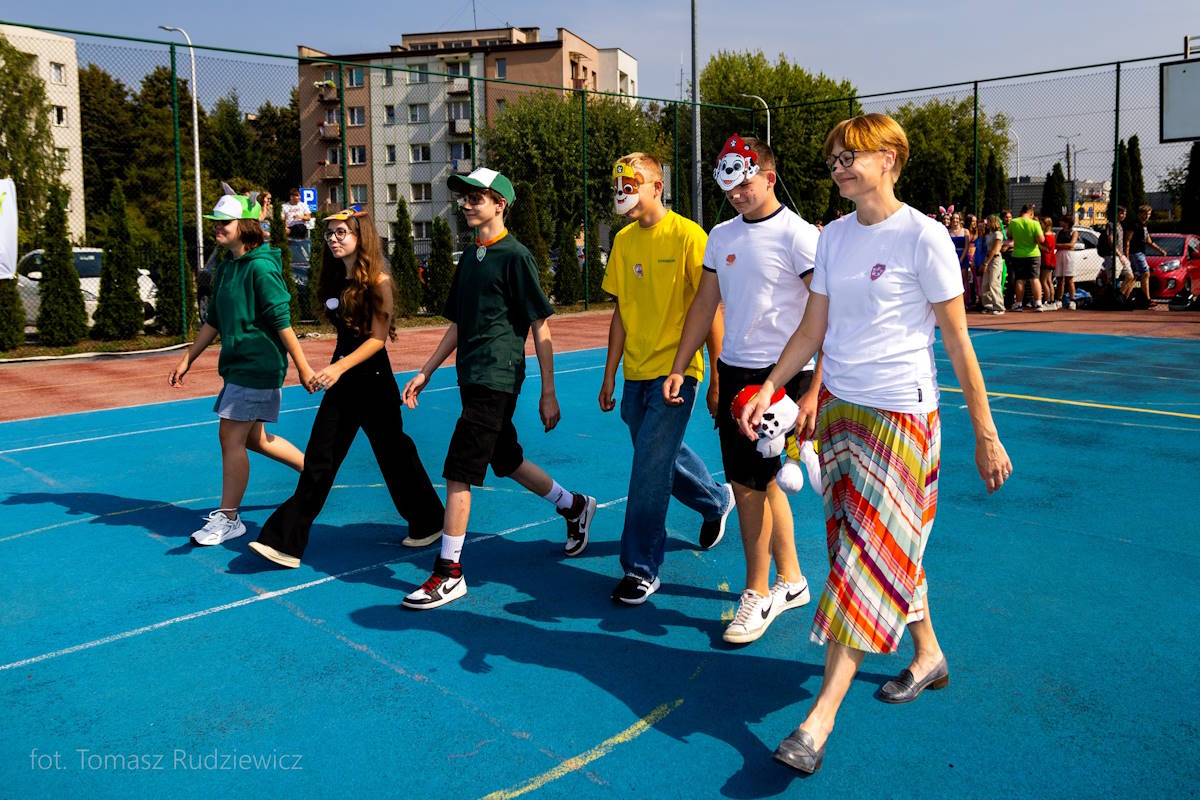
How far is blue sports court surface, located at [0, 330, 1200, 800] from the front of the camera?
333cm

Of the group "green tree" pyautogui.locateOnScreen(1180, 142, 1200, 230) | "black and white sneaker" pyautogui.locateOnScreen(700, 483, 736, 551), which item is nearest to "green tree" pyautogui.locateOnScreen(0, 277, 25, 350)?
"black and white sneaker" pyautogui.locateOnScreen(700, 483, 736, 551)

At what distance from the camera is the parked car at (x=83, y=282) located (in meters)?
16.1

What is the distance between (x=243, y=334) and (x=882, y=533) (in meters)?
3.82

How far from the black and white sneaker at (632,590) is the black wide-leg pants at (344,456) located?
1434 mm

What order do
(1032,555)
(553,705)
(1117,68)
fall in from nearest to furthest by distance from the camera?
(553,705) → (1032,555) → (1117,68)

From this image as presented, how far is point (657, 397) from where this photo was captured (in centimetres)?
471

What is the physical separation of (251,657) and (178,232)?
1306 cm

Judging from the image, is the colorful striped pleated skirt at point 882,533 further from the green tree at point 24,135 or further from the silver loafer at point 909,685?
the green tree at point 24,135

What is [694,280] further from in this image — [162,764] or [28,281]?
[28,281]

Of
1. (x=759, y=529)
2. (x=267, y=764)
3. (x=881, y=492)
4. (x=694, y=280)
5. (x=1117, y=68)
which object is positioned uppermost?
(x=1117, y=68)

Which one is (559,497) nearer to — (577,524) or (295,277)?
(577,524)

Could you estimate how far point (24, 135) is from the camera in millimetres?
28328

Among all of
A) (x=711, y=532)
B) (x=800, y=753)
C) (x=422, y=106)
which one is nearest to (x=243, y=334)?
(x=711, y=532)

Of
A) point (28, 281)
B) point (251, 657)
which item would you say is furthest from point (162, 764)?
point (28, 281)
